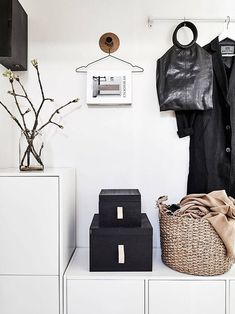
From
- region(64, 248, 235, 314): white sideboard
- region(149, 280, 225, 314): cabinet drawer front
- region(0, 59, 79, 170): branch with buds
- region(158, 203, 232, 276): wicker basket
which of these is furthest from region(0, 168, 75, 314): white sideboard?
region(158, 203, 232, 276): wicker basket

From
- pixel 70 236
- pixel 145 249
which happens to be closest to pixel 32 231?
pixel 70 236

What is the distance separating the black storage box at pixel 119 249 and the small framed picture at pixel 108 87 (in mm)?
842

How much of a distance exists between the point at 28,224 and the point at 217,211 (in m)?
0.97

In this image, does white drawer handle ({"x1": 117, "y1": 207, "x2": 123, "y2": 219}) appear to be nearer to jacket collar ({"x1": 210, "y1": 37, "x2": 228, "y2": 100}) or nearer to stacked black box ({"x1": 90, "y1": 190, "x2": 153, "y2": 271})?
stacked black box ({"x1": 90, "y1": 190, "x2": 153, "y2": 271})

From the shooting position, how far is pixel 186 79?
1.88 m

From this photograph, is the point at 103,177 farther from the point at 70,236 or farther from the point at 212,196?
the point at 212,196

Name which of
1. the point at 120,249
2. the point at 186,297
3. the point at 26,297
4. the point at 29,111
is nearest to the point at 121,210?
the point at 120,249

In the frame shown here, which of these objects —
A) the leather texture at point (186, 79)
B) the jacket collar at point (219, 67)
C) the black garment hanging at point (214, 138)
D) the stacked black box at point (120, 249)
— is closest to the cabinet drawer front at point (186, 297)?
the stacked black box at point (120, 249)

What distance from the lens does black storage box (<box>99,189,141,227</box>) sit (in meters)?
1.60

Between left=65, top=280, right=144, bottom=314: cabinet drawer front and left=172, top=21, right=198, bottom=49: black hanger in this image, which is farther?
left=172, top=21, right=198, bottom=49: black hanger

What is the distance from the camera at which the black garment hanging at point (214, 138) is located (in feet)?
6.19

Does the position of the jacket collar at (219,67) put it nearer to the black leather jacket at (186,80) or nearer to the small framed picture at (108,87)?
the black leather jacket at (186,80)

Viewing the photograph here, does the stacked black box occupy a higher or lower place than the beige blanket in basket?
lower

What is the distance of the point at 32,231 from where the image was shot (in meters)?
1.49
